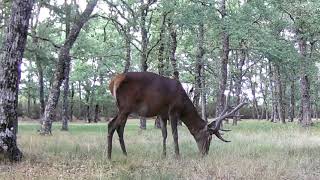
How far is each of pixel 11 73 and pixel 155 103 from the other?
3.34m

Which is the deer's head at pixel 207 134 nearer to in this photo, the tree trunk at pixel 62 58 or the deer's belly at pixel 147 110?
the deer's belly at pixel 147 110

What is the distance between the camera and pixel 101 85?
54562 mm

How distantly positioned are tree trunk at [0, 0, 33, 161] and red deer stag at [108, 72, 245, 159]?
2.03 m

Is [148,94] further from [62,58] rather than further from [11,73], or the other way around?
[62,58]

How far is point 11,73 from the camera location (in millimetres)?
8555

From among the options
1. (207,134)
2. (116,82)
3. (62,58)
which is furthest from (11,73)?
(62,58)

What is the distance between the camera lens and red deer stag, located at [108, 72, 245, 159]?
393 inches

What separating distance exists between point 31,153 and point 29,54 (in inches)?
332

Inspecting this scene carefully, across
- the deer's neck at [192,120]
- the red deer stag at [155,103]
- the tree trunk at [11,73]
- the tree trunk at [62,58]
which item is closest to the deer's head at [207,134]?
the red deer stag at [155,103]

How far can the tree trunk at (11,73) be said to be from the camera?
844 centimetres

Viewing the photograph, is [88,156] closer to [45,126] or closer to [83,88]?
[45,126]

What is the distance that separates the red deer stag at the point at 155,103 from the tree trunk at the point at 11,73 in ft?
6.67

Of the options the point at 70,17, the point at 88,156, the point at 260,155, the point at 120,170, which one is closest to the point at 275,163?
the point at 260,155

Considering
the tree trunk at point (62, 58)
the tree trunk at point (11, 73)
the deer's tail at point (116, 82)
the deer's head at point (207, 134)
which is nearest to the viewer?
the tree trunk at point (11, 73)
